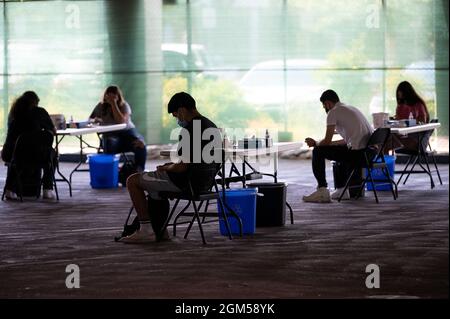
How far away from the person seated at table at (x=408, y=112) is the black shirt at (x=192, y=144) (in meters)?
4.37

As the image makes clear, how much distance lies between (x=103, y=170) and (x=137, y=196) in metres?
4.13

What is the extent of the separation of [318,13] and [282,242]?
25.3 feet

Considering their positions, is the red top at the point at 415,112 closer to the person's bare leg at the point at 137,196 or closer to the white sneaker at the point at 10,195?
the white sneaker at the point at 10,195

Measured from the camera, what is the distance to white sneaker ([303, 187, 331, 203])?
420 inches

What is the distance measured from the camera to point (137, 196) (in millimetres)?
8234

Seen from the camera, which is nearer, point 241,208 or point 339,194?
point 241,208

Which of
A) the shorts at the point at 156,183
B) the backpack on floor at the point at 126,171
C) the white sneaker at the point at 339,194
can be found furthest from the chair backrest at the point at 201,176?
the backpack on floor at the point at 126,171

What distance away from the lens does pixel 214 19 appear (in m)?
15.7

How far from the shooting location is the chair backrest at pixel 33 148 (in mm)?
10836

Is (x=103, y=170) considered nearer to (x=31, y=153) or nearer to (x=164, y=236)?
(x=31, y=153)

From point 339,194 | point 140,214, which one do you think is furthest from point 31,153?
point 339,194
